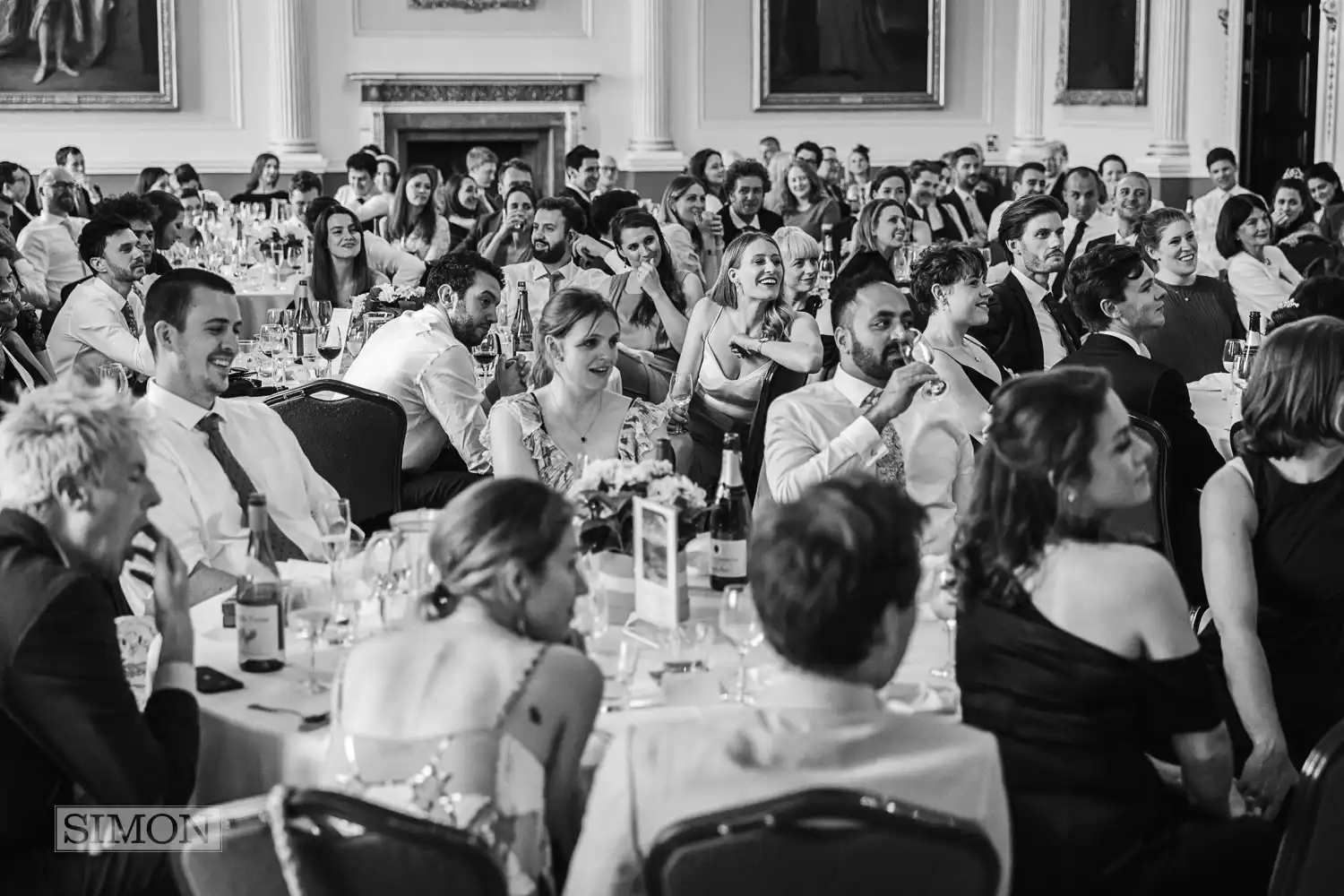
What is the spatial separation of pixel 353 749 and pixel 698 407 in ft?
11.8

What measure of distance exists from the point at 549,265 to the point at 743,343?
7.72 feet

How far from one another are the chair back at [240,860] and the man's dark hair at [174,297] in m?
2.09

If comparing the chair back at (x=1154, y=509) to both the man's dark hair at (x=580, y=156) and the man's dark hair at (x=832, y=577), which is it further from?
the man's dark hair at (x=580, y=156)

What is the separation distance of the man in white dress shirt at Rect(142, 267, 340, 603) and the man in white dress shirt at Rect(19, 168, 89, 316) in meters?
5.63

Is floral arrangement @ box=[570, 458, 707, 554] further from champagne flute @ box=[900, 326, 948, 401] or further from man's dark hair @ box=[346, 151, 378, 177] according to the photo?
man's dark hair @ box=[346, 151, 378, 177]

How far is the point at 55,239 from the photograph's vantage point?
30.7 feet

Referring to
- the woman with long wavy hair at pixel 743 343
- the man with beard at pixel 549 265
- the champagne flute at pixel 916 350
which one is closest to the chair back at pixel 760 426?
the woman with long wavy hair at pixel 743 343

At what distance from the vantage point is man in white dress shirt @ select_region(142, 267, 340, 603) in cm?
378

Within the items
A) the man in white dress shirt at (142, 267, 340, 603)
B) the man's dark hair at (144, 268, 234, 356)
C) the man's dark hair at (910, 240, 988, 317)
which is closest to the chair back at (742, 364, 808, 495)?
the man's dark hair at (910, 240, 988, 317)

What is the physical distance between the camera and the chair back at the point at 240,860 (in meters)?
1.87

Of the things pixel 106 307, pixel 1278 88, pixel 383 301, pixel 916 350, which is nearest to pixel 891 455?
pixel 916 350

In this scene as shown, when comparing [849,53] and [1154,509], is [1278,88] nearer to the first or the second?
[849,53]

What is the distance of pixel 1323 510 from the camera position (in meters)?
2.97
